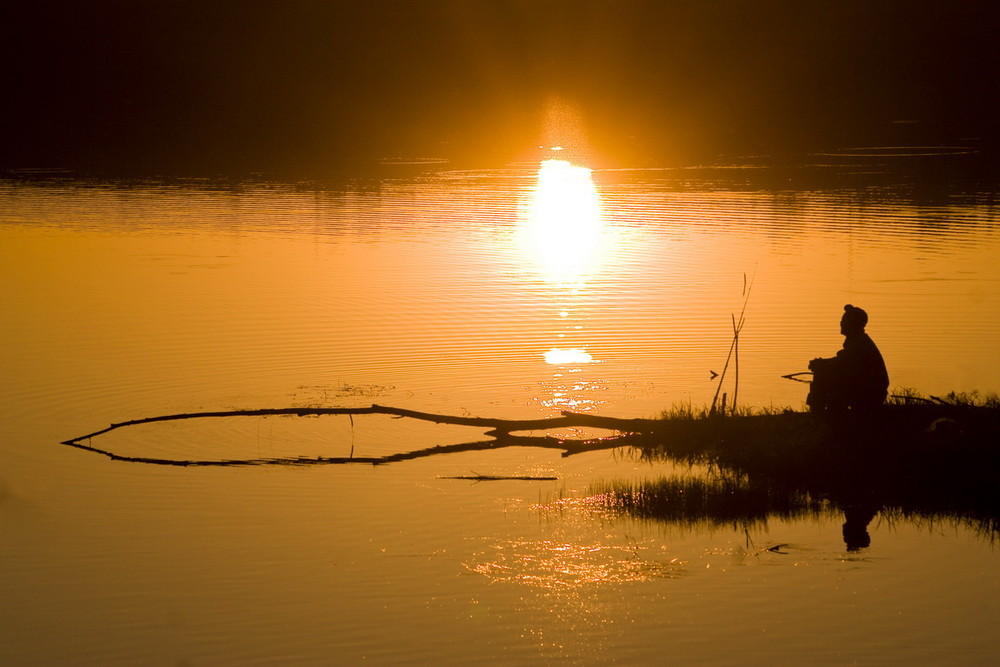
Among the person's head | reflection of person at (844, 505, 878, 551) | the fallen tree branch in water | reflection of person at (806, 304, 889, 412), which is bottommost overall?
reflection of person at (844, 505, 878, 551)

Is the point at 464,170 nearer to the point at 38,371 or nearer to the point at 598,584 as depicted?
the point at 38,371

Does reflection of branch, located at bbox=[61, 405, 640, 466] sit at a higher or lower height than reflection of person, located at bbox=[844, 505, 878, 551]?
higher

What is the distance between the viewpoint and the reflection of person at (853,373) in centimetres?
1012

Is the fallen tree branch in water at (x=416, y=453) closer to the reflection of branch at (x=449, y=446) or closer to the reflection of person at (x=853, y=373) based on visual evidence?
the reflection of branch at (x=449, y=446)

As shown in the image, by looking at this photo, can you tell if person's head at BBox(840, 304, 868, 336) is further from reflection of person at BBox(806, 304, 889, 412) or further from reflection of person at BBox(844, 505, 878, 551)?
reflection of person at BBox(844, 505, 878, 551)

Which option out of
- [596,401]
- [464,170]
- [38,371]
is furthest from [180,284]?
[464,170]

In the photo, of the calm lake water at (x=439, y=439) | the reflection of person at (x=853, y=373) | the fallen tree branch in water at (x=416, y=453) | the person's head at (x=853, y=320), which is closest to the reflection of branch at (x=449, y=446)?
the fallen tree branch in water at (x=416, y=453)

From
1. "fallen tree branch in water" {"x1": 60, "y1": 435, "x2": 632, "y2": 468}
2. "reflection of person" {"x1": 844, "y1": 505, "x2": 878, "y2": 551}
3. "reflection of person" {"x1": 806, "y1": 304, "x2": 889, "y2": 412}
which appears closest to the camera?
"reflection of person" {"x1": 844, "y1": 505, "x2": 878, "y2": 551}

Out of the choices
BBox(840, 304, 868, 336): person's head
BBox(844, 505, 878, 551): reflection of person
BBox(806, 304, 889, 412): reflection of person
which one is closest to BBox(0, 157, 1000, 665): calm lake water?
BBox(844, 505, 878, 551): reflection of person

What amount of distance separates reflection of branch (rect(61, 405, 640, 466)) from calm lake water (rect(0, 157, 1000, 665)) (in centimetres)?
13

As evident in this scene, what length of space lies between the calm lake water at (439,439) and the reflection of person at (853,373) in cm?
104

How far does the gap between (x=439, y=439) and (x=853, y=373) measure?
3687 mm

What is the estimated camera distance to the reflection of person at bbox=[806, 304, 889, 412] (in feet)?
33.2

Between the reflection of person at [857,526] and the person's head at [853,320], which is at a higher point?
the person's head at [853,320]
